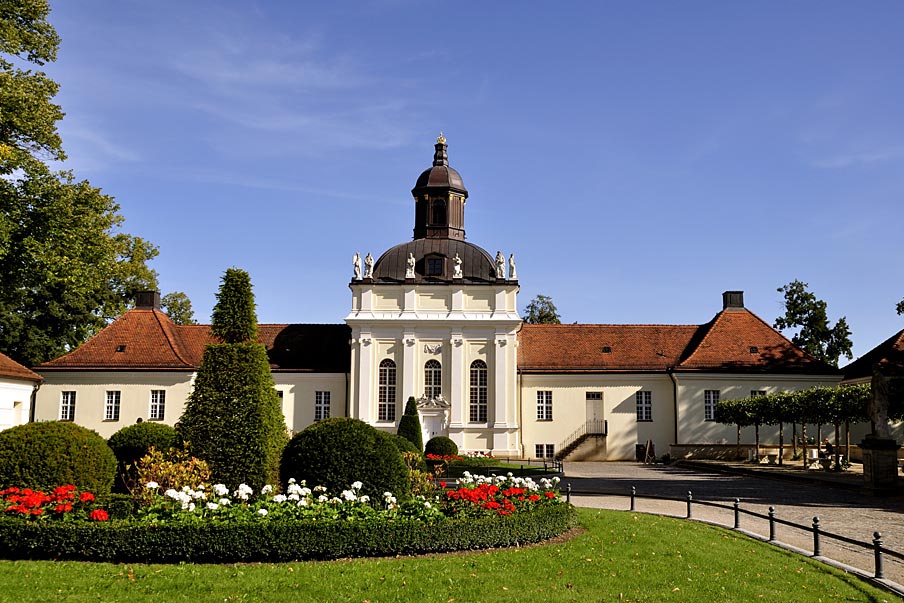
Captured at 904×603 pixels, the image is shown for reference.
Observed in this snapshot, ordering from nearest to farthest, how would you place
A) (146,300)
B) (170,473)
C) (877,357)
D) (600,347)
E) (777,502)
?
(170,473), (777,502), (877,357), (146,300), (600,347)

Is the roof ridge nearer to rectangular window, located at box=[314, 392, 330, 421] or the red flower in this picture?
rectangular window, located at box=[314, 392, 330, 421]

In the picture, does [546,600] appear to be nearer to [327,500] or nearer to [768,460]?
[327,500]

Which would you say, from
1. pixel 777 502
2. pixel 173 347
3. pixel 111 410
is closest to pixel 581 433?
pixel 777 502

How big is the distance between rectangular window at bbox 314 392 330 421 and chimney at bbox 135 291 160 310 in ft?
34.7

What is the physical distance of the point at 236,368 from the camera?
15.1 metres

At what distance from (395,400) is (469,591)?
33.2 m

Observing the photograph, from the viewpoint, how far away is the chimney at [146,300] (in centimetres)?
4456

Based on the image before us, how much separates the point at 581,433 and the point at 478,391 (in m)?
6.00

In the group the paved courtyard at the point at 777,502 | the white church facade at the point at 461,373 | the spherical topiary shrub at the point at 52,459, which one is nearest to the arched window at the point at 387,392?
the white church facade at the point at 461,373

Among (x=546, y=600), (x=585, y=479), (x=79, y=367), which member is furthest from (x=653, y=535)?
(x=79, y=367)

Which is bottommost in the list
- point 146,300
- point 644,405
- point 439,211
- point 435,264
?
point 644,405

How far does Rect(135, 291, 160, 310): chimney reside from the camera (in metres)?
44.6

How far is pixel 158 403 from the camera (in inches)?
1628

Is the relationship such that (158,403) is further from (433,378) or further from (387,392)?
(433,378)
